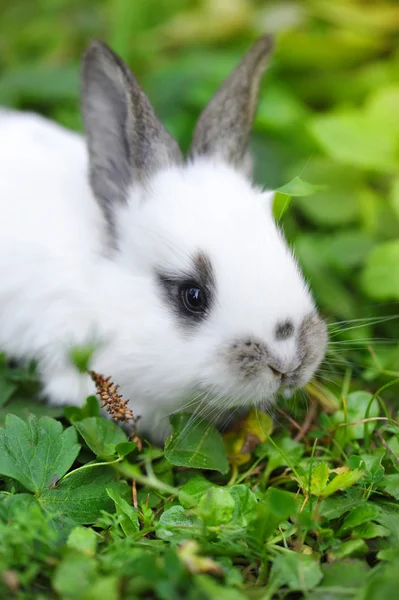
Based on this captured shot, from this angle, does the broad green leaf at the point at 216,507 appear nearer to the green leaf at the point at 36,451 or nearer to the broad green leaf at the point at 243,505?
the broad green leaf at the point at 243,505

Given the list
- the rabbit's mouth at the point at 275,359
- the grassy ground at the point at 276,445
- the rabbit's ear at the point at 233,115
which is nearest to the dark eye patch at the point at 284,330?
the rabbit's mouth at the point at 275,359

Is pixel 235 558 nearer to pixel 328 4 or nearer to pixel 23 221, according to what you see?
pixel 23 221

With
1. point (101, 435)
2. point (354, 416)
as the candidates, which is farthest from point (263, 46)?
point (101, 435)

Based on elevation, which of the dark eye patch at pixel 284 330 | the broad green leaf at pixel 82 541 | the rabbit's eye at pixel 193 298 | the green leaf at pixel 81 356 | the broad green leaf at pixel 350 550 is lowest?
the broad green leaf at pixel 350 550

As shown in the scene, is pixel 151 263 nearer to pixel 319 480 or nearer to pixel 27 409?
pixel 27 409

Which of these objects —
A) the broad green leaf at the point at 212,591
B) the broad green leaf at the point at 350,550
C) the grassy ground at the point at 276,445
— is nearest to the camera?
the broad green leaf at the point at 212,591

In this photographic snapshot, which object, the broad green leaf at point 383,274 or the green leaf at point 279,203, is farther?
the broad green leaf at point 383,274

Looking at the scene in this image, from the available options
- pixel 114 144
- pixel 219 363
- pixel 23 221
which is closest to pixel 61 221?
pixel 23 221

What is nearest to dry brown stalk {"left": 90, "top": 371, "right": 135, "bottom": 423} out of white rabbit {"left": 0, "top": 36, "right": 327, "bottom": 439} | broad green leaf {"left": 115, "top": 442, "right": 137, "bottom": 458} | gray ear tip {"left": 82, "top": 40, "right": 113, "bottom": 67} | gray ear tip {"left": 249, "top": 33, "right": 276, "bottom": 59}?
broad green leaf {"left": 115, "top": 442, "right": 137, "bottom": 458}
